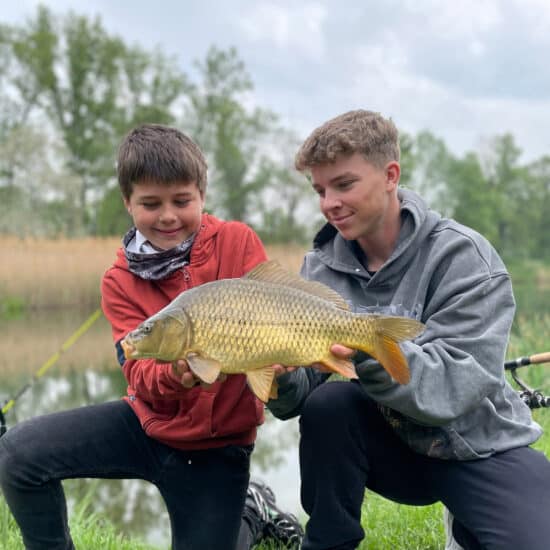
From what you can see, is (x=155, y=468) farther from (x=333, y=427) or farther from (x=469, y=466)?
(x=469, y=466)

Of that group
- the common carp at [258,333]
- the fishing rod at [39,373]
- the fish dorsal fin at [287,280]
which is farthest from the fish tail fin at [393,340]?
the fishing rod at [39,373]

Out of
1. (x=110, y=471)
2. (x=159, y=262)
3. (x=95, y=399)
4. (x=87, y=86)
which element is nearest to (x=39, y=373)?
(x=95, y=399)

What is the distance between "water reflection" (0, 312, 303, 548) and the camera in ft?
10.7

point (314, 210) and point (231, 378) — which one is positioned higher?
point (231, 378)

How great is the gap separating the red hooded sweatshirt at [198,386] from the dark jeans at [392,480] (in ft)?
0.57

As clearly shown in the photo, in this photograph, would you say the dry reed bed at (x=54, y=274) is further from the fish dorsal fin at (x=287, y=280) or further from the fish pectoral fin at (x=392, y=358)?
the fish pectoral fin at (x=392, y=358)

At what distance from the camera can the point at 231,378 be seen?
1.73 m

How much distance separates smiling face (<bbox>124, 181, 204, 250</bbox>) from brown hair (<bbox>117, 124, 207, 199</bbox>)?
18 millimetres

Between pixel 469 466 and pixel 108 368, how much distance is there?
4.72 meters

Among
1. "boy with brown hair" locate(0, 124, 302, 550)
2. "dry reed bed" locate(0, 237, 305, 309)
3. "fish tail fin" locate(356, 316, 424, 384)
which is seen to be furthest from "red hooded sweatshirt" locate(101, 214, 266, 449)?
"dry reed bed" locate(0, 237, 305, 309)

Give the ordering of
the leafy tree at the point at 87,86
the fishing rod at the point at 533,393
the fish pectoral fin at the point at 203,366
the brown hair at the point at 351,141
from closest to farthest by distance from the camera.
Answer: the fish pectoral fin at the point at 203,366
the brown hair at the point at 351,141
the fishing rod at the point at 533,393
the leafy tree at the point at 87,86

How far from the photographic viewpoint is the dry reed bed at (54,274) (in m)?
7.85

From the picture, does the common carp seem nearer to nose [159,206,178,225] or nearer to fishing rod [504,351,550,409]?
nose [159,206,178,225]

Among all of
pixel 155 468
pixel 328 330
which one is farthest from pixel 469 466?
pixel 155 468
